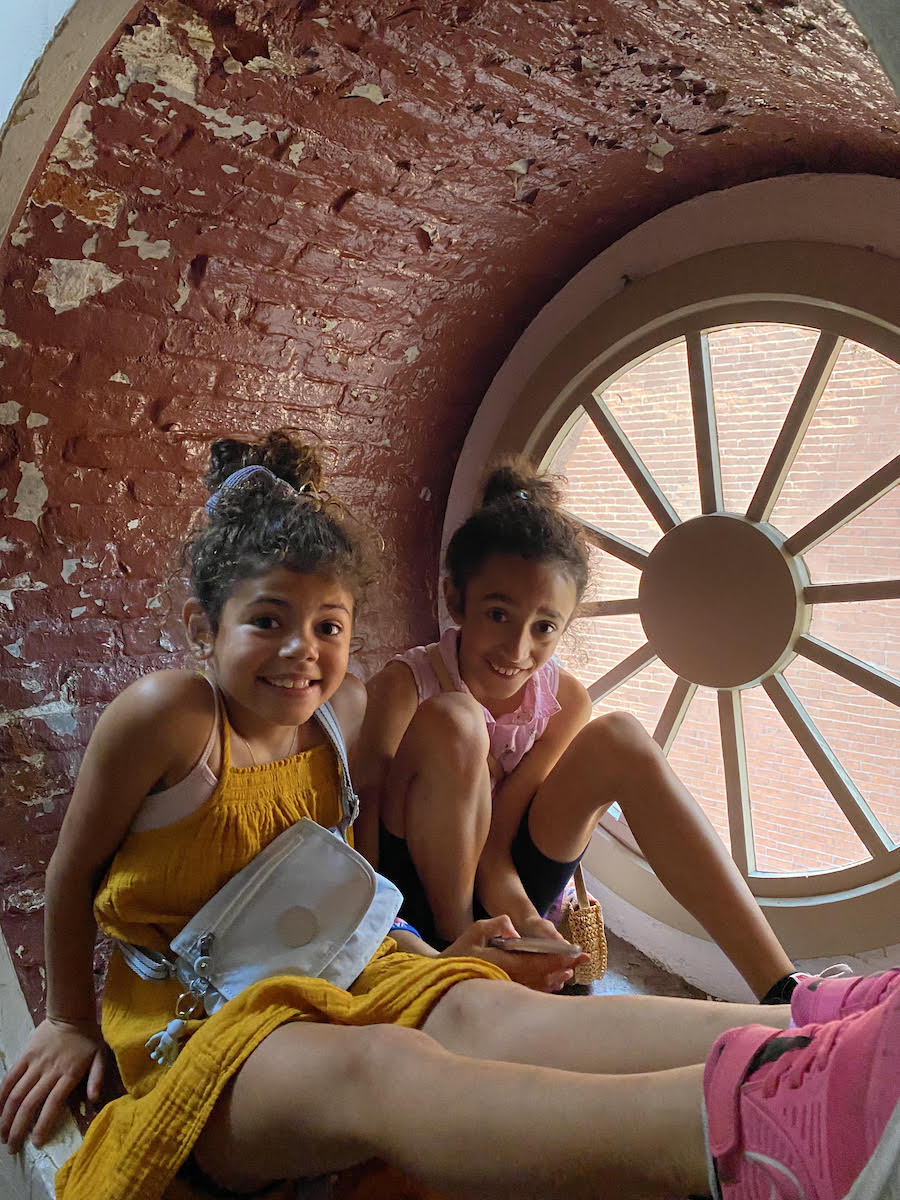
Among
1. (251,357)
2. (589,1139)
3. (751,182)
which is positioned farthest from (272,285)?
(589,1139)

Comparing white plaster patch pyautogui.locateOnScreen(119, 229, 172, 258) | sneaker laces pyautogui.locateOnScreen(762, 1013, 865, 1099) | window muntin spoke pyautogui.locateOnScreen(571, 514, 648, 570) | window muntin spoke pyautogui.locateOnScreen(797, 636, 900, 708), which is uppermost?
white plaster patch pyautogui.locateOnScreen(119, 229, 172, 258)

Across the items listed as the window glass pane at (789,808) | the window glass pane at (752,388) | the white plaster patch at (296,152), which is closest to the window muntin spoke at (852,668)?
the white plaster patch at (296,152)

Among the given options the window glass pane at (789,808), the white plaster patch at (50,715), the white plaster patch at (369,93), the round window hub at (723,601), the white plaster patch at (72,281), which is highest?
the white plaster patch at (369,93)

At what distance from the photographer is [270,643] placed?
1.25 metres

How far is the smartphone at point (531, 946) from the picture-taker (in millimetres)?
1318

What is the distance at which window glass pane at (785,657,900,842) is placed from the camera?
7.26 metres

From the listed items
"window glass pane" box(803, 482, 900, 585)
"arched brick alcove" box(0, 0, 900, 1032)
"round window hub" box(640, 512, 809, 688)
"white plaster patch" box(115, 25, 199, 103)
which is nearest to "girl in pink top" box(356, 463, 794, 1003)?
"round window hub" box(640, 512, 809, 688)

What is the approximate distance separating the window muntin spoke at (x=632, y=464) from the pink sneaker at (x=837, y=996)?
3.96 feet

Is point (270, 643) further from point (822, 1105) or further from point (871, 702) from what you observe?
point (871, 702)

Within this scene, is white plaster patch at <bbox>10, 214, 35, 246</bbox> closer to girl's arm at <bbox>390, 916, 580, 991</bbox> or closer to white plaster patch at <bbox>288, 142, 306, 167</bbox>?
white plaster patch at <bbox>288, 142, 306, 167</bbox>

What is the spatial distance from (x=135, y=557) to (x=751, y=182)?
53.4 inches

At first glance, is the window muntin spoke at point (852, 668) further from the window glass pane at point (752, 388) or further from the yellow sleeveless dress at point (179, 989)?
the window glass pane at point (752, 388)

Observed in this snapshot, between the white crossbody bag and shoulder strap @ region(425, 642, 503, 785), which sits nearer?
the white crossbody bag

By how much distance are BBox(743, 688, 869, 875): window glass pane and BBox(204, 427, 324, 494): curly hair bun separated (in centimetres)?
580
